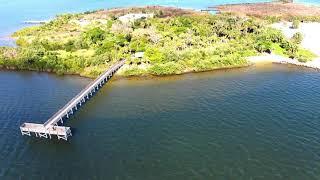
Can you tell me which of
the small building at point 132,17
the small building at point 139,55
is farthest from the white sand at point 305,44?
the small building at point 132,17

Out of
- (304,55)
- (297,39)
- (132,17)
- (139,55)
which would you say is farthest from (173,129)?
(132,17)

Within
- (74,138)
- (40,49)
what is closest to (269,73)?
(74,138)

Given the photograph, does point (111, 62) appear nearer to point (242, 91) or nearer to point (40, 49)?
point (40, 49)

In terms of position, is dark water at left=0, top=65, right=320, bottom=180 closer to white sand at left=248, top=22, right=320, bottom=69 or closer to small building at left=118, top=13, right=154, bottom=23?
white sand at left=248, top=22, right=320, bottom=69

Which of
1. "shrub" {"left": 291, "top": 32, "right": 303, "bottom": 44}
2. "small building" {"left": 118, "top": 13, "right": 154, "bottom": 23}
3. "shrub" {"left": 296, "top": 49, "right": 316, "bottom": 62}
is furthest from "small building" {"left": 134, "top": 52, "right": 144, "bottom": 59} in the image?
"small building" {"left": 118, "top": 13, "right": 154, "bottom": 23}

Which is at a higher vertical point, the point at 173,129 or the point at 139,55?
the point at 139,55

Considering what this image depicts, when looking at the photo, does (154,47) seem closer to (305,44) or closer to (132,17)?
(305,44)

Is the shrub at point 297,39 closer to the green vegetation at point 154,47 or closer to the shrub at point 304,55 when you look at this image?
the green vegetation at point 154,47
